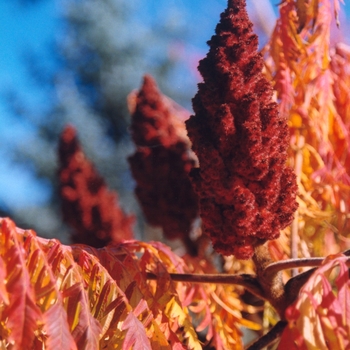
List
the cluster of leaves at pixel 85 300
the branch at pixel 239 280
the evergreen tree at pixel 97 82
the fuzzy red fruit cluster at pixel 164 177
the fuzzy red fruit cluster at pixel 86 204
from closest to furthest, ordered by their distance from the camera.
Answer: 1. the cluster of leaves at pixel 85 300
2. the branch at pixel 239 280
3. the fuzzy red fruit cluster at pixel 164 177
4. the fuzzy red fruit cluster at pixel 86 204
5. the evergreen tree at pixel 97 82

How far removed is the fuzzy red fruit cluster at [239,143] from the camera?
652 mm

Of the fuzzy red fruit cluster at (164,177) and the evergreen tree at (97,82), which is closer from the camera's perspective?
the fuzzy red fruit cluster at (164,177)

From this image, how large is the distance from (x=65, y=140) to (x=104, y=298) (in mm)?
923

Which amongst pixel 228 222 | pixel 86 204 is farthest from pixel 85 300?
pixel 86 204

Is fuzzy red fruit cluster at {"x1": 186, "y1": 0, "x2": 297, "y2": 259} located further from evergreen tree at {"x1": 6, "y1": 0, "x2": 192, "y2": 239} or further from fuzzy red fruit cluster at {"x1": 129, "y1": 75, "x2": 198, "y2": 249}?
evergreen tree at {"x1": 6, "y1": 0, "x2": 192, "y2": 239}

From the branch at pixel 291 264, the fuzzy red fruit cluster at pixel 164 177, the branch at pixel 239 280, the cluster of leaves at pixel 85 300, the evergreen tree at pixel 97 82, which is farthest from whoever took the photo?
the evergreen tree at pixel 97 82

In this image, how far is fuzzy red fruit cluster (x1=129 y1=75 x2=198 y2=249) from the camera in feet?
3.61

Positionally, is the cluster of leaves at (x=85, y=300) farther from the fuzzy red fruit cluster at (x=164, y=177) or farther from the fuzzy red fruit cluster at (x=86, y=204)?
the fuzzy red fruit cluster at (x=86, y=204)

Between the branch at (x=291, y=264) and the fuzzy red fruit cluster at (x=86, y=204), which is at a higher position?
the branch at (x=291, y=264)

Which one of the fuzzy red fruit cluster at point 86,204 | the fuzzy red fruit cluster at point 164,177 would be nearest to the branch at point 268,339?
the fuzzy red fruit cluster at point 164,177

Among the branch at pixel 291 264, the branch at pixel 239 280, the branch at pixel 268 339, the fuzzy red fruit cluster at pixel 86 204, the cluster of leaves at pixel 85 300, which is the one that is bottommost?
the fuzzy red fruit cluster at pixel 86 204

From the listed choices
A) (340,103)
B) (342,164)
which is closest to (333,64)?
(340,103)

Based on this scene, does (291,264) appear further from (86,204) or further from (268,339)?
(86,204)

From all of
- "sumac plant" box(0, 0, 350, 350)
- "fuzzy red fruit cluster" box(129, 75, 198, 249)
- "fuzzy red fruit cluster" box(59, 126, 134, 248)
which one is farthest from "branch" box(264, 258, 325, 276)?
"fuzzy red fruit cluster" box(59, 126, 134, 248)
